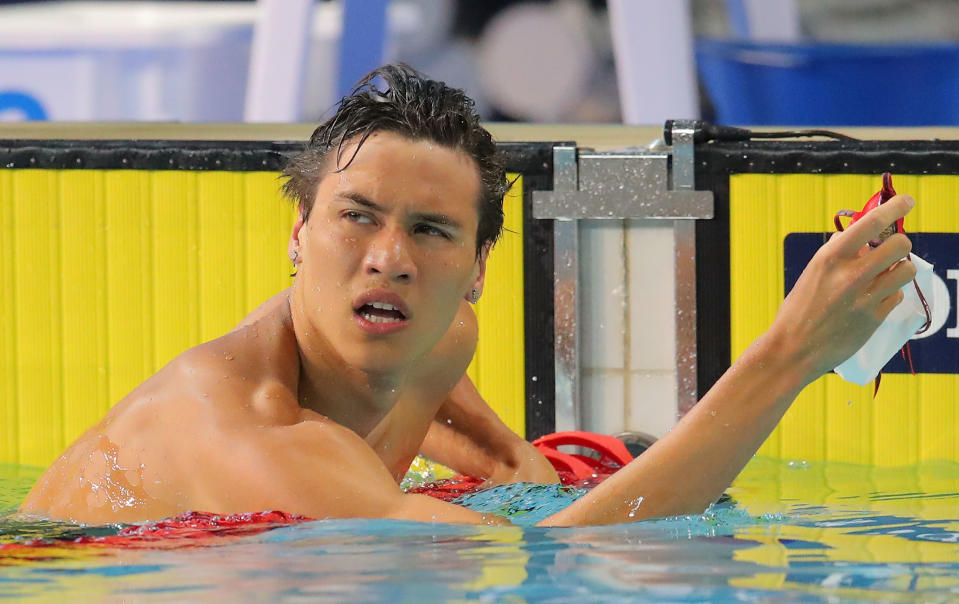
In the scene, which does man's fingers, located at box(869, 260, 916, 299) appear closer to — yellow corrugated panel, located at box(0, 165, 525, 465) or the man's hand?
the man's hand

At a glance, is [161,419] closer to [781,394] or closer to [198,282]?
[781,394]

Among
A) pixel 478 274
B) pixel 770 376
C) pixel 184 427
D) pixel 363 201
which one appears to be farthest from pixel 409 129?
pixel 770 376

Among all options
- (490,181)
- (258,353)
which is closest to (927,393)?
(490,181)

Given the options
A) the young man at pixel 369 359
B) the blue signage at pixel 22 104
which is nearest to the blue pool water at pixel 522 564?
the young man at pixel 369 359

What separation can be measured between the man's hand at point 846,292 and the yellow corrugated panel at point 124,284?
1483mm

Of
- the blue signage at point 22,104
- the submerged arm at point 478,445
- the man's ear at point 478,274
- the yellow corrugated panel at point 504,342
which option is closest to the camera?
the man's ear at point 478,274

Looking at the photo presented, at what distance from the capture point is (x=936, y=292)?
2.80m

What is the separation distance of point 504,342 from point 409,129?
1253 mm

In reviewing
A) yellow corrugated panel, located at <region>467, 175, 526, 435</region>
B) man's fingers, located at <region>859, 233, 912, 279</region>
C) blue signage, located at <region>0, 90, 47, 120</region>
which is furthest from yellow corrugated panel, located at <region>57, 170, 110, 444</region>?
blue signage, located at <region>0, 90, 47, 120</region>

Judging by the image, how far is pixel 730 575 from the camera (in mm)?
1521

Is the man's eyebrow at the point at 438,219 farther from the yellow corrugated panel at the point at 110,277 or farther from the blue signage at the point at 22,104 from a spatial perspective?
the blue signage at the point at 22,104

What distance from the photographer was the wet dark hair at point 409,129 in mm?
1800

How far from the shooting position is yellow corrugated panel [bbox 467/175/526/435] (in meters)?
2.96

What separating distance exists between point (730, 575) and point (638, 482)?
0.16m
